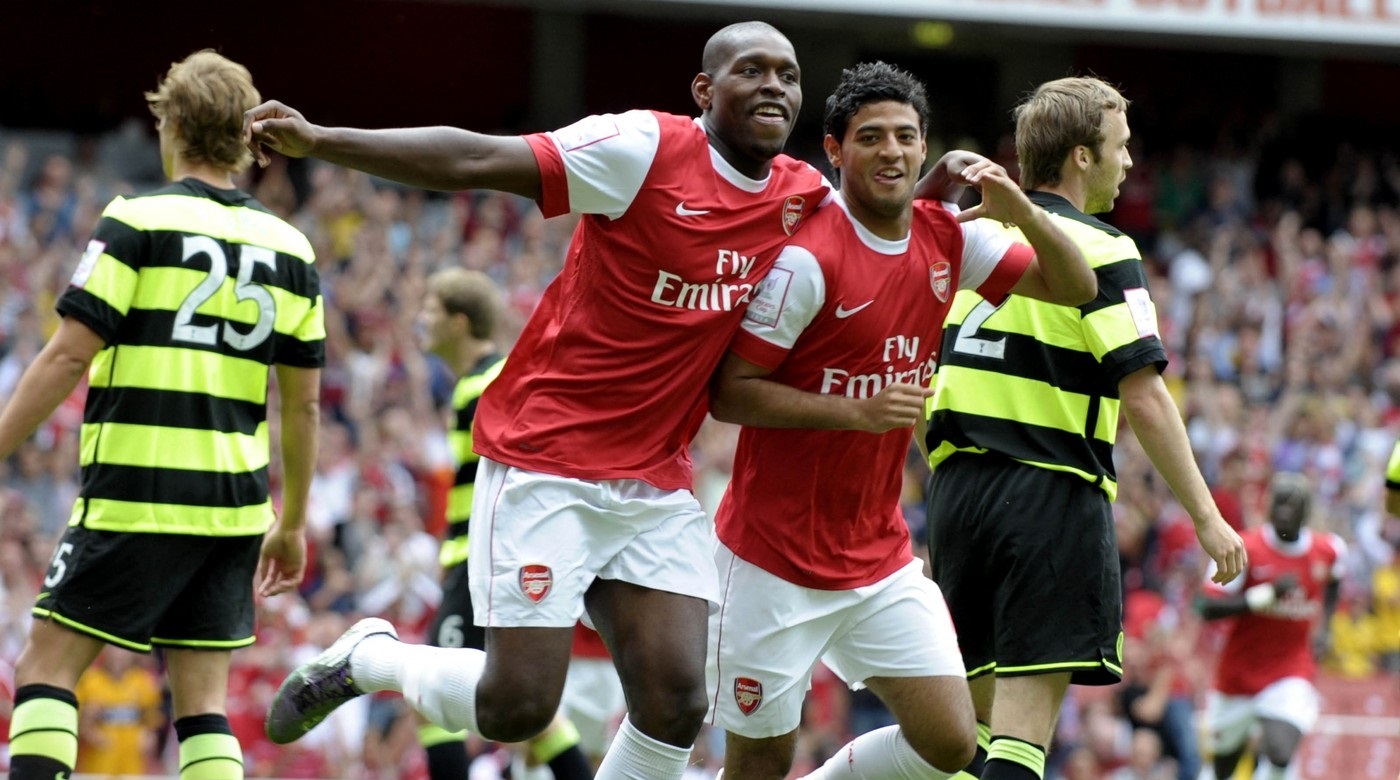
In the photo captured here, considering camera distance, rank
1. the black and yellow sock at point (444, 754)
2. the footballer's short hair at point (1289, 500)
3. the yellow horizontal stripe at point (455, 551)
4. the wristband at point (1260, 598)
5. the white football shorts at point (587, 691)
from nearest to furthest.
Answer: the black and yellow sock at point (444, 754) → the yellow horizontal stripe at point (455, 551) → the white football shorts at point (587, 691) → the footballer's short hair at point (1289, 500) → the wristband at point (1260, 598)

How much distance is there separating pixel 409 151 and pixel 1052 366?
2101 millimetres

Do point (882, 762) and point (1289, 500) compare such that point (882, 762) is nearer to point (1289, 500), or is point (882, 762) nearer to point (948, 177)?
point (948, 177)

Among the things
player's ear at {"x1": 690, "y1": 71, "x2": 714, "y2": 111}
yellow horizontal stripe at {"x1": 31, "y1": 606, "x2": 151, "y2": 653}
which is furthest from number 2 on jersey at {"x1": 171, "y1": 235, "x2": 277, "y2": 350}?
player's ear at {"x1": 690, "y1": 71, "x2": 714, "y2": 111}

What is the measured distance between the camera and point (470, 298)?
7348 mm

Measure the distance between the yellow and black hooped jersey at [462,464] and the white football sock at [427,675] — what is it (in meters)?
1.71

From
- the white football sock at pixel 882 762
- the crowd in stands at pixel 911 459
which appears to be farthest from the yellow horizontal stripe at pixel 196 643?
the crowd in stands at pixel 911 459

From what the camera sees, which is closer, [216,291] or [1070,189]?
[216,291]

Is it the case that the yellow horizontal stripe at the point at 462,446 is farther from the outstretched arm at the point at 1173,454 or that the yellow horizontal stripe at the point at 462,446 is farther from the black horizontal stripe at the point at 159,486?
the outstretched arm at the point at 1173,454

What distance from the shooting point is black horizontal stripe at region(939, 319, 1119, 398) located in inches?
209

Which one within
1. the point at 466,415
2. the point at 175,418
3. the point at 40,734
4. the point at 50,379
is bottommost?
the point at 40,734

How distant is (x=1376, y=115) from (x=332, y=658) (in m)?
20.5

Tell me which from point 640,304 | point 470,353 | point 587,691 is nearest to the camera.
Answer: point 640,304

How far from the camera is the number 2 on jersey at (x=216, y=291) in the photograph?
5184 millimetres

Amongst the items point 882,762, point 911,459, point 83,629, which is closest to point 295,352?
point 83,629
